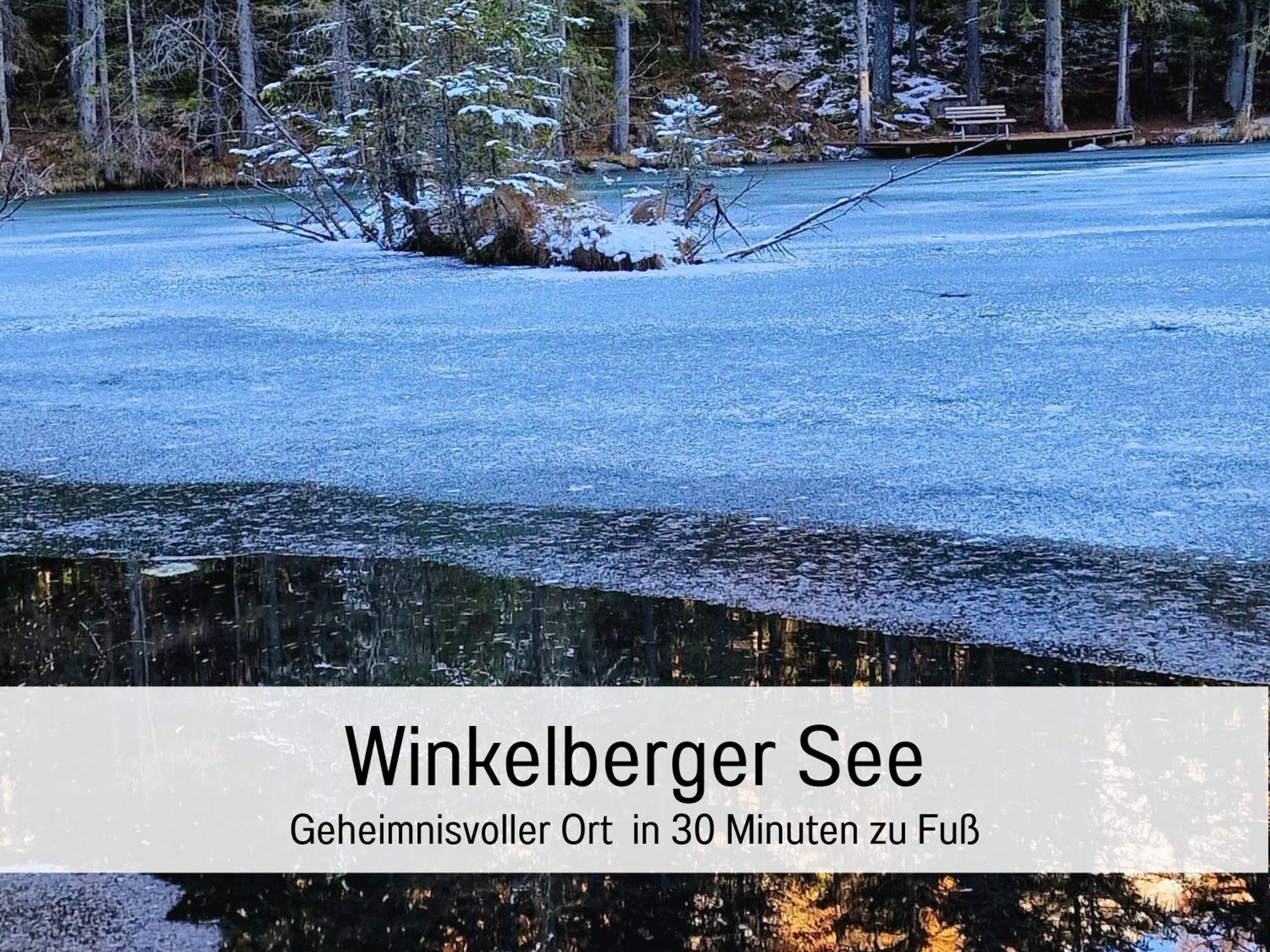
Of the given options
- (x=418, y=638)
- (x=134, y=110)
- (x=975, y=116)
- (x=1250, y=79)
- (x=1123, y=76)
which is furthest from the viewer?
(x=1250, y=79)

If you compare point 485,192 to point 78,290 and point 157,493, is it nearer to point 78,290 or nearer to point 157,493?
point 78,290

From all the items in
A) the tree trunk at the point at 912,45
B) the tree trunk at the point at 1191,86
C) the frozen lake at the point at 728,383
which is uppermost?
the tree trunk at the point at 912,45

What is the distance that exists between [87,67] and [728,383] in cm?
3603

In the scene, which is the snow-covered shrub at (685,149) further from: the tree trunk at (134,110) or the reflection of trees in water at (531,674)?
the tree trunk at (134,110)

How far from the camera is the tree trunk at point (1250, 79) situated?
38.7 metres

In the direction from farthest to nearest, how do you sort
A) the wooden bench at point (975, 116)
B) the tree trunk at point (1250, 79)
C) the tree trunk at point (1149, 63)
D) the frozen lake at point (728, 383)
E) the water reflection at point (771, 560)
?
1. the tree trunk at point (1149, 63)
2. the wooden bench at point (975, 116)
3. the tree trunk at point (1250, 79)
4. the frozen lake at point (728, 383)
5. the water reflection at point (771, 560)

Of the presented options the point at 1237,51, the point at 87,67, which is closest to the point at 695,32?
the point at 1237,51

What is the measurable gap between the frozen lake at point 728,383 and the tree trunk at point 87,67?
1044 inches

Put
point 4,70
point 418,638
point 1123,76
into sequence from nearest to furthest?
1. point 418,638
2. point 4,70
3. point 1123,76

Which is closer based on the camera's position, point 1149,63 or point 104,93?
point 104,93

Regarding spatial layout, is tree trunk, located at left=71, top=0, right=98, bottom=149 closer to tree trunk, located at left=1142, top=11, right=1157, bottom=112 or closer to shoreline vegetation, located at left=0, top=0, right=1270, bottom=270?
shoreline vegetation, located at left=0, top=0, right=1270, bottom=270

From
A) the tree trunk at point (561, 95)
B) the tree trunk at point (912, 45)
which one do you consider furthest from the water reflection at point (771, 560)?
the tree trunk at point (912, 45)

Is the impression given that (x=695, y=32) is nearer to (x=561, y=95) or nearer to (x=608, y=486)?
(x=561, y=95)

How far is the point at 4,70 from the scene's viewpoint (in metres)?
40.8
